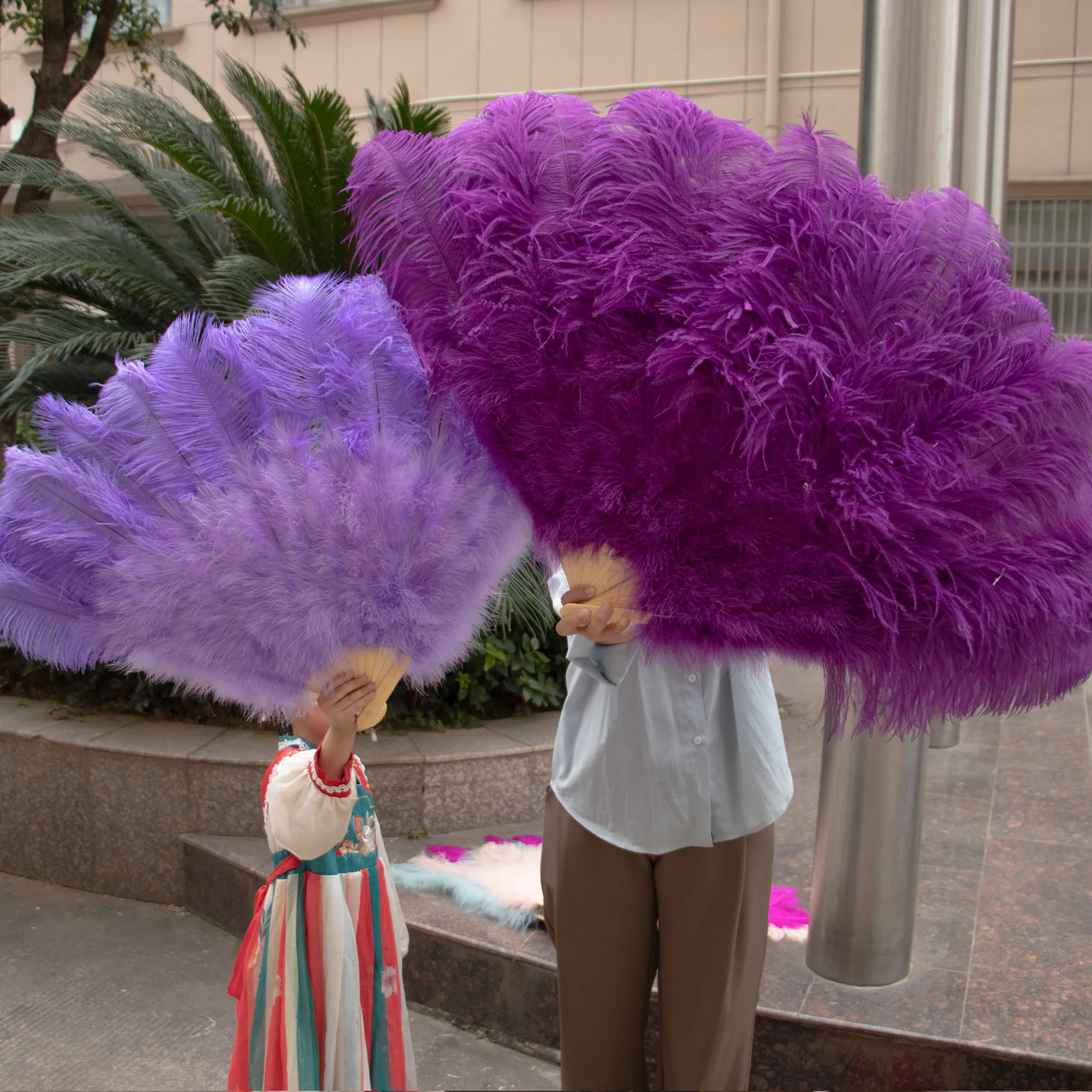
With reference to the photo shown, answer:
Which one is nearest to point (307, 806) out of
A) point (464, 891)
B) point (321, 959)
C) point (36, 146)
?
point (321, 959)

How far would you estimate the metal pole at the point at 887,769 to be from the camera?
8.92ft

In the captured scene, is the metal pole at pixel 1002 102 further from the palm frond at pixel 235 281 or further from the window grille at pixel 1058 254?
the window grille at pixel 1058 254

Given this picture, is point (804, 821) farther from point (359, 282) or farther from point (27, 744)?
point (359, 282)

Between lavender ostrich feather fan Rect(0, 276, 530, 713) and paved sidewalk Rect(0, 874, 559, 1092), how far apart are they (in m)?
2.05

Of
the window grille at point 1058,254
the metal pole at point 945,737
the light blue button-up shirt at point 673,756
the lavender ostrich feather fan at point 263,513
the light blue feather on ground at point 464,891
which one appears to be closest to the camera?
the lavender ostrich feather fan at point 263,513

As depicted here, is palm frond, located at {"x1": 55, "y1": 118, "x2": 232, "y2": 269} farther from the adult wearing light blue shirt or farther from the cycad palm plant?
the adult wearing light blue shirt

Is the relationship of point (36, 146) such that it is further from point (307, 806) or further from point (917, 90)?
point (307, 806)

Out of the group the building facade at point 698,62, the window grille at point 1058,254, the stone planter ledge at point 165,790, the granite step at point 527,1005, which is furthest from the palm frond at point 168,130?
the window grille at point 1058,254

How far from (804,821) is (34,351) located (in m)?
3.95

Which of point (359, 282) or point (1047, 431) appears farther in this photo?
point (359, 282)

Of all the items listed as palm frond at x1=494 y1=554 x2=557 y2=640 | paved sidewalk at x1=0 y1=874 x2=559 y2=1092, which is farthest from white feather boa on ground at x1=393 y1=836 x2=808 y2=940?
palm frond at x1=494 y1=554 x2=557 y2=640

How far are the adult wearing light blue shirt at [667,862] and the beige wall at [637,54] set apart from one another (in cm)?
743

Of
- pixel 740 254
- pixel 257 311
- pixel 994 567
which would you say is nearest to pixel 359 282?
pixel 257 311

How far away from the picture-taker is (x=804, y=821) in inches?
173
